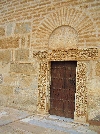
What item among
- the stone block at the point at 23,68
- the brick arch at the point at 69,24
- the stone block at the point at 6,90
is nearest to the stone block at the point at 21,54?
the stone block at the point at 23,68

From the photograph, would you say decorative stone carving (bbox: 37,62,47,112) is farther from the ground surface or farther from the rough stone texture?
the rough stone texture

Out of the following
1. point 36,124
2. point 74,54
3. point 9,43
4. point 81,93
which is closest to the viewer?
Answer: point 36,124

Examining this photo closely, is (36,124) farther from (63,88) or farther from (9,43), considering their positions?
(9,43)

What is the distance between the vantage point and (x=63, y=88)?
15.1ft

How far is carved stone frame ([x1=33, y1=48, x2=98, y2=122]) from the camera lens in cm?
414

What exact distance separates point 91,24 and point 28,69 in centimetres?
204

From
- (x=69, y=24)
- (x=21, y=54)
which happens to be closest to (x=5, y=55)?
(x=21, y=54)

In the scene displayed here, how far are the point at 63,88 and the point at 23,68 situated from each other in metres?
1.29

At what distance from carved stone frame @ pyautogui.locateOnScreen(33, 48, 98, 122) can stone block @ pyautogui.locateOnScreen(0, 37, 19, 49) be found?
0.76 m

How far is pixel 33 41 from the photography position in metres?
4.95

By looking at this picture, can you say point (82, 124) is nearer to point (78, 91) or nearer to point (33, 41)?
point (78, 91)

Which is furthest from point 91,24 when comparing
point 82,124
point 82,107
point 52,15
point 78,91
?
point 82,124

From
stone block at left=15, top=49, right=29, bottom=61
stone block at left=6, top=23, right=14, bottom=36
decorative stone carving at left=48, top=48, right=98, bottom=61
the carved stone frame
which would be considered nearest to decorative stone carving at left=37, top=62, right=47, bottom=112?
the carved stone frame

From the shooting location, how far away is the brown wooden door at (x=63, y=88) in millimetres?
4484
